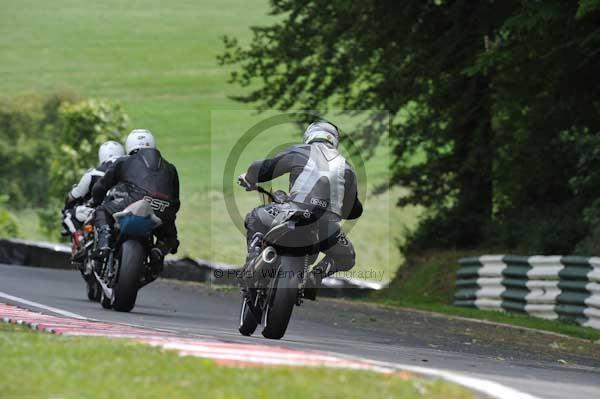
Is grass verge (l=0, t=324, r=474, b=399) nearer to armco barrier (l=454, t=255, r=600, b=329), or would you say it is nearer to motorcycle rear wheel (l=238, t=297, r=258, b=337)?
motorcycle rear wheel (l=238, t=297, r=258, b=337)

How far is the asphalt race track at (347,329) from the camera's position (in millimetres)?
9680

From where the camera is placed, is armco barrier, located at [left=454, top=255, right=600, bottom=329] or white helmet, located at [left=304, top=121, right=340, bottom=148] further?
armco barrier, located at [left=454, top=255, right=600, bottom=329]

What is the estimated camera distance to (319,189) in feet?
37.6

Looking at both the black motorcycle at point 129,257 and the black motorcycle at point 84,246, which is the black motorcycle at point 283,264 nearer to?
the black motorcycle at point 129,257

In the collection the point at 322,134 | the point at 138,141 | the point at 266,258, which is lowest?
the point at 266,258

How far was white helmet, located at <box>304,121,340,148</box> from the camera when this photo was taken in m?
11.8

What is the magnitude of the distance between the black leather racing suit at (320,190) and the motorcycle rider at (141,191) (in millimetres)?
2943

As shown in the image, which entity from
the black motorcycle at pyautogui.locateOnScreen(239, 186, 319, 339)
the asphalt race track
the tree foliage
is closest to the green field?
the tree foliage

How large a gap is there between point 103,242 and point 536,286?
767 cm

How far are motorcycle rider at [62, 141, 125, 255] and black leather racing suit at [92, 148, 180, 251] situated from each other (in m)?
1.16

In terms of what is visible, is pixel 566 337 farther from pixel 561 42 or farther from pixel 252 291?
pixel 561 42

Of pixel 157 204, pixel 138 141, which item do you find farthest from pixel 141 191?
pixel 138 141

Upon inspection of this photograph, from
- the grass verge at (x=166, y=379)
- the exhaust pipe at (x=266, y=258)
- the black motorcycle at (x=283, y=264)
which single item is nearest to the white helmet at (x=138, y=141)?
the black motorcycle at (x=283, y=264)

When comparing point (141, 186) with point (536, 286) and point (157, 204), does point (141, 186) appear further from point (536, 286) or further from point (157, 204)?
point (536, 286)
